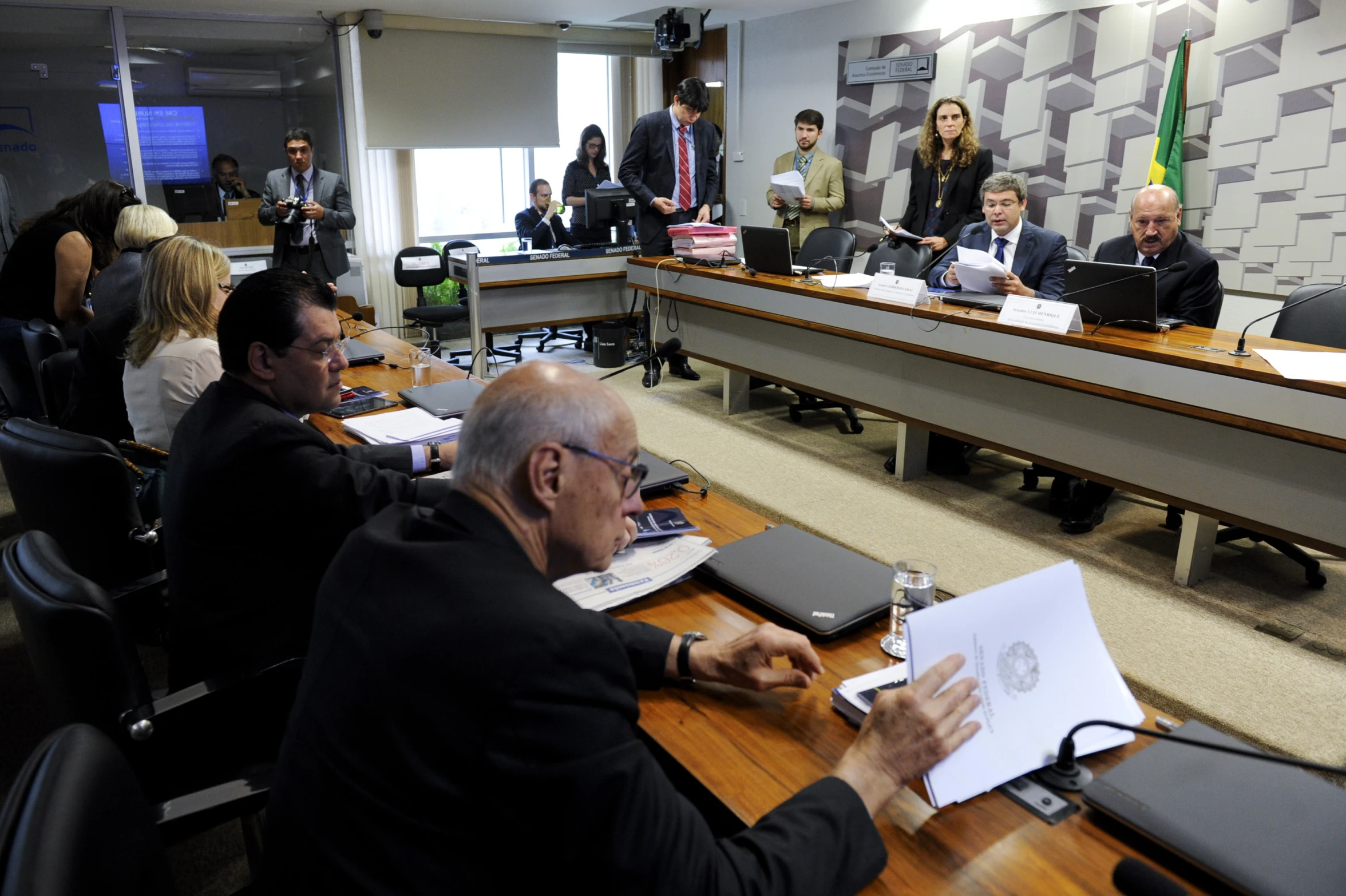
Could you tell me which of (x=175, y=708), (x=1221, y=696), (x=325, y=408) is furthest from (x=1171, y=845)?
(x=1221, y=696)

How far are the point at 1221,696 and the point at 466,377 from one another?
227 centimetres

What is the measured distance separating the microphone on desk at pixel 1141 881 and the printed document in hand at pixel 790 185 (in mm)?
5009

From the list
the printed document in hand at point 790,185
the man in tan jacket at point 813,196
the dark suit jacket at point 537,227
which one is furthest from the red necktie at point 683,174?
the dark suit jacket at point 537,227

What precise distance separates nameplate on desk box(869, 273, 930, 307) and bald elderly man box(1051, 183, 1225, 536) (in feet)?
2.69

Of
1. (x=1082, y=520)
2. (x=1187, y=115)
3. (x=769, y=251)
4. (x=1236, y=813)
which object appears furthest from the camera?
(x=1187, y=115)

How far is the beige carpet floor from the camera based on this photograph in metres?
2.36

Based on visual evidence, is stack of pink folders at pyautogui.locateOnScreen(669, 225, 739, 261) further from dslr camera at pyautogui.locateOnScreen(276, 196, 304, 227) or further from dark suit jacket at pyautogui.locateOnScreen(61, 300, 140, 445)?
dark suit jacket at pyautogui.locateOnScreen(61, 300, 140, 445)

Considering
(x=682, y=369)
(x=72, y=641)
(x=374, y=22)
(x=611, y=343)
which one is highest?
(x=374, y=22)

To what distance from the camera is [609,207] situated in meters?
Result: 5.44

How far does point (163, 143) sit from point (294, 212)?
91.2 inches

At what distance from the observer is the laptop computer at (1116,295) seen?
2938 millimetres

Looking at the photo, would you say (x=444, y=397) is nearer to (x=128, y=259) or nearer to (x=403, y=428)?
(x=403, y=428)

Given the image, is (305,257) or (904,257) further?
(305,257)

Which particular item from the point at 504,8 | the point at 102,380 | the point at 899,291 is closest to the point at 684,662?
the point at 102,380
